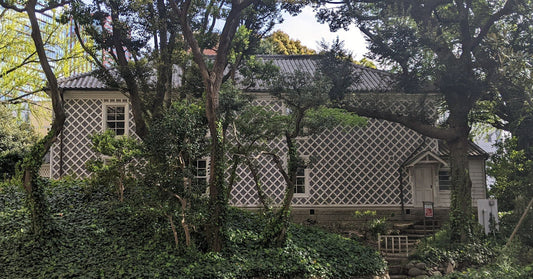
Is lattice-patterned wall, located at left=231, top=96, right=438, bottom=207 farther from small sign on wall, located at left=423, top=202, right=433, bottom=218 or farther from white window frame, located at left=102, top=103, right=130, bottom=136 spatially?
white window frame, located at left=102, top=103, right=130, bottom=136

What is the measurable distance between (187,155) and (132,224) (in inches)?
95.8

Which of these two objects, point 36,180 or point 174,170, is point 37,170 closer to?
point 36,180

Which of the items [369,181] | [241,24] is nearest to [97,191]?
[241,24]

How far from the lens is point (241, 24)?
13750 millimetres

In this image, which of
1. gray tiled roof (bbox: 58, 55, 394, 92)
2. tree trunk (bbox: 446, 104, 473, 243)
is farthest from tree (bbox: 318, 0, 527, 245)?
gray tiled roof (bbox: 58, 55, 394, 92)

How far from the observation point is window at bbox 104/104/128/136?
1723 cm

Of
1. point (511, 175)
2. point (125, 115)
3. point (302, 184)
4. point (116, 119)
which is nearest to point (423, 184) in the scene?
point (511, 175)

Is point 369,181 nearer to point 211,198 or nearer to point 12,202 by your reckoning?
point 211,198

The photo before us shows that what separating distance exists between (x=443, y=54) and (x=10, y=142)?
1700 cm

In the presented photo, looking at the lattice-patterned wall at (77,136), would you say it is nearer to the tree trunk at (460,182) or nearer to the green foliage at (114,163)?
the green foliage at (114,163)

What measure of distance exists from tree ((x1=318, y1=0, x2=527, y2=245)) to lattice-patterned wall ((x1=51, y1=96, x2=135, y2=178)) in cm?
886

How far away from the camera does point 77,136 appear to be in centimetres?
1688

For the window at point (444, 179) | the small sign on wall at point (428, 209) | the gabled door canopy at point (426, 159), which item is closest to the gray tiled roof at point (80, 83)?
the gabled door canopy at point (426, 159)

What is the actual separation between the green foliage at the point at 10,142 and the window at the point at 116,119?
3939 millimetres
